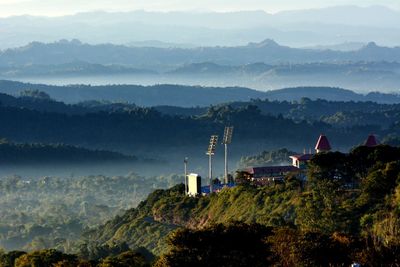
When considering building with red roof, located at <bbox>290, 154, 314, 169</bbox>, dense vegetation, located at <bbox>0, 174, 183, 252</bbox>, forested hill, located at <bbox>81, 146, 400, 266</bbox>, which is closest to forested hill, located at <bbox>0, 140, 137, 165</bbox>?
dense vegetation, located at <bbox>0, 174, 183, 252</bbox>

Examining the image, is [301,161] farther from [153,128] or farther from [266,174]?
[153,128]

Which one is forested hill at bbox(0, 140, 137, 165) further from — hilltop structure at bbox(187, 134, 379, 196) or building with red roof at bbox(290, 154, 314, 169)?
building with red roof at bbox(290, 154, 314, 169)

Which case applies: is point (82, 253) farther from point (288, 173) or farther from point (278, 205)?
point (288, 173)

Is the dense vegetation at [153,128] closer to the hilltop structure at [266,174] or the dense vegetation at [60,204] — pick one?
the dense vegetation at [60,204]

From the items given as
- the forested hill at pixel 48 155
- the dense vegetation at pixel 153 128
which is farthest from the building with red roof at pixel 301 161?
the dense vegetation at pixel 153 128

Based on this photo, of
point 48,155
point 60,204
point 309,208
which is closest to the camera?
point 309,208

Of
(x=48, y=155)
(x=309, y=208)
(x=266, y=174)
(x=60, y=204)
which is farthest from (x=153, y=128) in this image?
(x=309, y=208)
